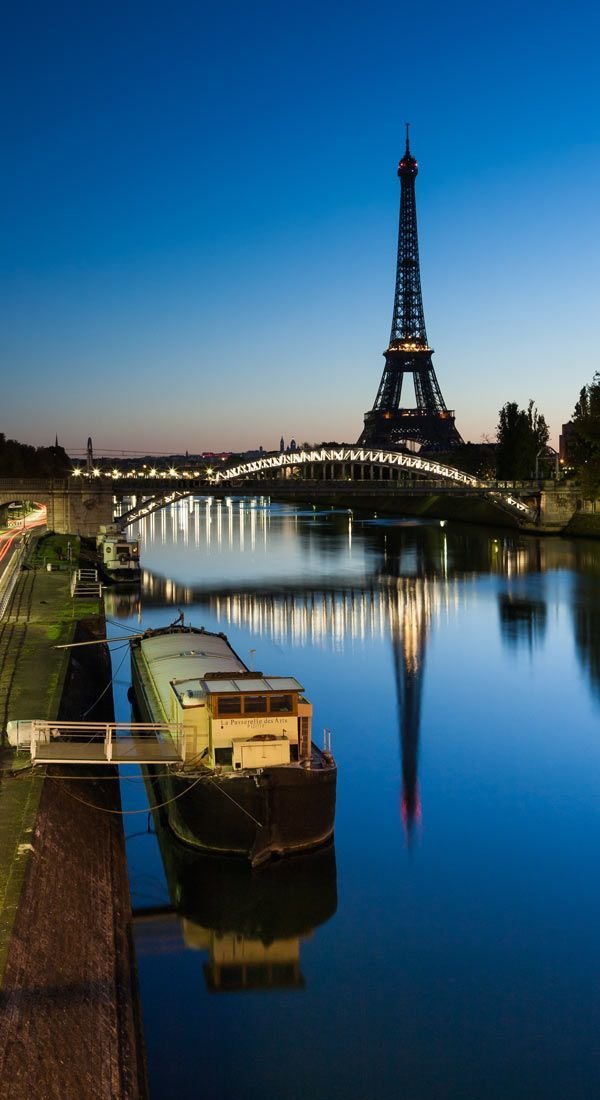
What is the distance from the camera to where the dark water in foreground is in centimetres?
1125

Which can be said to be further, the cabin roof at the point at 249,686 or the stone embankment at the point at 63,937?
the cabin roof at the point at 249,686

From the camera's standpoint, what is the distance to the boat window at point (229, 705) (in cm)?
1614

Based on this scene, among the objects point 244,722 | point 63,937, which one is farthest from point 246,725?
point 63,937

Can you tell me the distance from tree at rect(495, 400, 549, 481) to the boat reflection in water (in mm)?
79215

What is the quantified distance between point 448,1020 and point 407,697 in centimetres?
1648

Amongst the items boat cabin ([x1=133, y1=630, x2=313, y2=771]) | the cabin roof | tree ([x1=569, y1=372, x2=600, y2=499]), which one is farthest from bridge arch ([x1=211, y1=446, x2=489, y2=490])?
boat cabin ([x1=133, y1=630, x2=313, y2=771])

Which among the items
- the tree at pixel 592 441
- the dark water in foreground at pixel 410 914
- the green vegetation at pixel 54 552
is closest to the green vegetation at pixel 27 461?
the green vegetation at pixel 54 552

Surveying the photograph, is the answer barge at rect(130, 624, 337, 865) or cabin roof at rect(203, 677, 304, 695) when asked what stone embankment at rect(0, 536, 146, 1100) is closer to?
barge at rect(130, 624, 337, 865)

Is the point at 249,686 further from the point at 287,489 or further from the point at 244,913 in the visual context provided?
the point at 287,489

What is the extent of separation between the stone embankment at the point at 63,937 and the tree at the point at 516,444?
77230mm

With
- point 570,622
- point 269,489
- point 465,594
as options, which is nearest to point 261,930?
point 570,622

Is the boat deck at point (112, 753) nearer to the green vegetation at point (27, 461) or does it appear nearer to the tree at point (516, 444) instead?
the tree at point (516, 444)

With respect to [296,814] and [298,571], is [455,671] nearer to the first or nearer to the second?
[296,814]

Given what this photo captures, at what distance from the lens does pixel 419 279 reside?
156m
